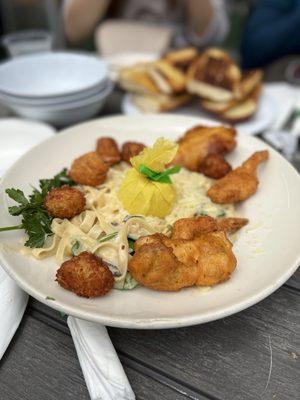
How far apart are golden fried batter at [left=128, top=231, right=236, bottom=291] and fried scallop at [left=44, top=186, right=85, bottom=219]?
32cm

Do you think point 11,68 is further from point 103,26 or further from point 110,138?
point 103,26

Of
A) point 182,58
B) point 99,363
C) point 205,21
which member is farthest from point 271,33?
point 99,363

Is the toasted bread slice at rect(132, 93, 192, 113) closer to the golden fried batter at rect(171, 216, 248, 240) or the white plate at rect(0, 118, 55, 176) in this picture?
the white plate at rect(0, 118, 55, 176)

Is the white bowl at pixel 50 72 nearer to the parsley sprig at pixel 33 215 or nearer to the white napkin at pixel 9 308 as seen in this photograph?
the parsley sprig at pixel 33 215

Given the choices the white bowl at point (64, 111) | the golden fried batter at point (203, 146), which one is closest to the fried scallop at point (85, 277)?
the golden fried batter at point (203, 146)

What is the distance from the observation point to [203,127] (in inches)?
72.9

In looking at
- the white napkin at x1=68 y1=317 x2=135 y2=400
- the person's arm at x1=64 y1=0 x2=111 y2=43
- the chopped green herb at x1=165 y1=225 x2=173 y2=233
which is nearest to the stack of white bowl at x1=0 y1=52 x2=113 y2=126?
the chopped green herb at x1=165 y1=225 x2=173 y2=233

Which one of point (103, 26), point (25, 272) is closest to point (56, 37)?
point (103, 26)

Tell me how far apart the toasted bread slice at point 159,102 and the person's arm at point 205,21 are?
180cm

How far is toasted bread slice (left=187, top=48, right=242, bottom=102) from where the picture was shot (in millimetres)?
2320

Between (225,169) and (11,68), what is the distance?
5.01ft

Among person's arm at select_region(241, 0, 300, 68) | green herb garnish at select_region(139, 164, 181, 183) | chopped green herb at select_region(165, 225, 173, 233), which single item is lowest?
person's arm at select_region(241, 0, 300, 68)

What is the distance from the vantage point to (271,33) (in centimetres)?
374

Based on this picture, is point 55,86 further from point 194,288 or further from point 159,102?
point 194,288
